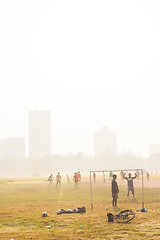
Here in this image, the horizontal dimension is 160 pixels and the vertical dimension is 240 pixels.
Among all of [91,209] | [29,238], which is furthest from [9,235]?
[91,209]

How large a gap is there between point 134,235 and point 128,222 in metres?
2.83

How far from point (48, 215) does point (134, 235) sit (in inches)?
280

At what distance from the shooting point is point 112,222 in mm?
16359

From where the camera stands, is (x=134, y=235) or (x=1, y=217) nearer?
(x=134, y=235)

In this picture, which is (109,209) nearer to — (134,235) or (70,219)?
(70,219)

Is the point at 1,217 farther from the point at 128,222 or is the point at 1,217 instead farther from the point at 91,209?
the point at 128,222

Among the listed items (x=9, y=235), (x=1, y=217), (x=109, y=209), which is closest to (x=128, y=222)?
(x=109, y=209)

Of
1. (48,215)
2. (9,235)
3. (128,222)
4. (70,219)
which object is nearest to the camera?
(9,235)

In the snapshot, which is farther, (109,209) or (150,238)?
(109,209)

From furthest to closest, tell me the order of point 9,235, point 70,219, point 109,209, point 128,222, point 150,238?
point 109,209 → point 70,219 → point 128,222 → point 9,235 → point 150,238

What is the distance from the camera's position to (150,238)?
12.9 metres

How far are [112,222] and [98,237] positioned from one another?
10.2 ft

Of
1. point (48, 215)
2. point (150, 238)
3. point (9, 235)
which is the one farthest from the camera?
point (48, 215)

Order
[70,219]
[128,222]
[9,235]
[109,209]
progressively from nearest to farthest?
[9,235]
[128,222]
[70,219]
[109,209]
